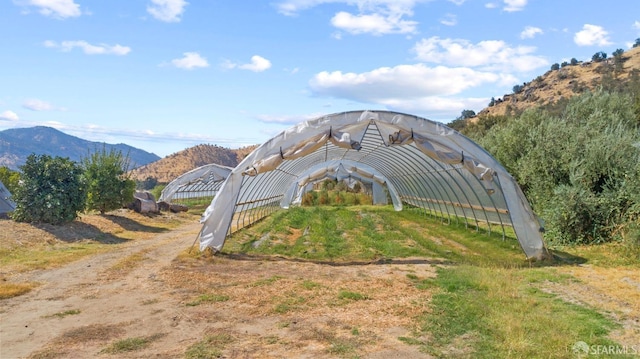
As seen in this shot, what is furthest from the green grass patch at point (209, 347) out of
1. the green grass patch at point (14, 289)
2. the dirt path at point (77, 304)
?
the green grass patch at point (14, 289)

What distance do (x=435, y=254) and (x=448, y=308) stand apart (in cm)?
621

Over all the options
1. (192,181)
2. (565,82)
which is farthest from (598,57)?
(192,181)

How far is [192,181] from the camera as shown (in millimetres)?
46625

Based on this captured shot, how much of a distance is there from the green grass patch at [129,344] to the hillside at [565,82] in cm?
5378

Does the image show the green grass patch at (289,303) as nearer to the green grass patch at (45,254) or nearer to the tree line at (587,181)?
the green grass patch at (45,254)

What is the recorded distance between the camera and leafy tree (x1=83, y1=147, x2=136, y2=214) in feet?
78.4

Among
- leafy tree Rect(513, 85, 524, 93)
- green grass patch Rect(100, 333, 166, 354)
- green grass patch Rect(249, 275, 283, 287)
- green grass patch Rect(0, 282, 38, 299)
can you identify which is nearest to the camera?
green grass patch Rect(100, 333, 166, 354)

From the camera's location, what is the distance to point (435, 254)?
45.1 feet

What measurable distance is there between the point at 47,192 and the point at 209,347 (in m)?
14.8

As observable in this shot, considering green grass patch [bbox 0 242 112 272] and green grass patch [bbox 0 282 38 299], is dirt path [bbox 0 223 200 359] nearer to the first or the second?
green grass patch [bbox 0 282 38 299]

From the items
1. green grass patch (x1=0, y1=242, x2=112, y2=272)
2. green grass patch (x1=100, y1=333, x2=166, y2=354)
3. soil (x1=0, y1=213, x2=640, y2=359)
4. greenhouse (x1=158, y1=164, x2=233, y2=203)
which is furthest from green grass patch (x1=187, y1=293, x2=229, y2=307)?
greenhouse (x1=158, y1=164, x2=233, y2=203)

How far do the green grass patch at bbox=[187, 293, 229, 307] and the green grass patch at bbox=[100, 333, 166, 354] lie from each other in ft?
5.65

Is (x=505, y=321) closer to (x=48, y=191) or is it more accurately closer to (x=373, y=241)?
(x=373, y=241)

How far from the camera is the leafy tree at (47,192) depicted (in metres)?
17.6
